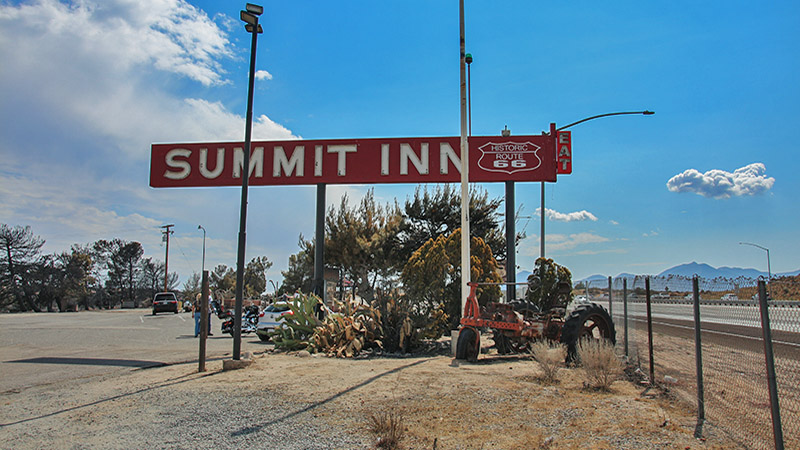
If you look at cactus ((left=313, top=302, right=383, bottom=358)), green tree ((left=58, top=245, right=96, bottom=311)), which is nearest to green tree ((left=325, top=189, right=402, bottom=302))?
cactus ((left=313, top=302, right=383, bottom=358))

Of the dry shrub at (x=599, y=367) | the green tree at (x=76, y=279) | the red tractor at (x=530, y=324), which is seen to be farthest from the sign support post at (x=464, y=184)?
the green tree at (x=76, y=279)

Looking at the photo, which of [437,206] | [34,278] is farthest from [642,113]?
[34,278]

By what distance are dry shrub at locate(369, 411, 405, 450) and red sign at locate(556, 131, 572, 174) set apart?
1145 centimetres

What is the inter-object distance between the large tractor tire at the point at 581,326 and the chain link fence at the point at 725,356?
0.43 meters

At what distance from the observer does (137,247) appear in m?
72.9

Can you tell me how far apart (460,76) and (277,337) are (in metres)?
7.92

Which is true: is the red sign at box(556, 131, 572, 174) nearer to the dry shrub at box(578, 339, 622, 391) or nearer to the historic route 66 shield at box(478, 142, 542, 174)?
the historic route 66 shield at box(478, 142, 542, 174)

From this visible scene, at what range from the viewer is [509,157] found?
49.8ft

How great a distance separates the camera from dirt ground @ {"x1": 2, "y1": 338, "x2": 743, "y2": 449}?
17.2 feet

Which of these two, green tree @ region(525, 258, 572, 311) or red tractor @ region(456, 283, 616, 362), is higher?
green tree @ region(525, 258, 572, 311)

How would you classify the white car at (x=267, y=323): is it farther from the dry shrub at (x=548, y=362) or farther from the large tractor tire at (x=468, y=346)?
the dry shrub at (x=548, y=362)

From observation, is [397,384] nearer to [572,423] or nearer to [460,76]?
[572,423]

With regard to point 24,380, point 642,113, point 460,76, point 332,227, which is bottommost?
point 24,380

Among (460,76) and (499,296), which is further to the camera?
(499,296)
